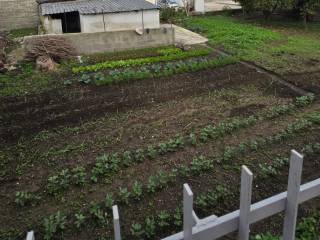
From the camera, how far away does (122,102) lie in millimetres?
8086

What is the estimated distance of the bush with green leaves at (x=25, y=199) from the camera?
466 cm

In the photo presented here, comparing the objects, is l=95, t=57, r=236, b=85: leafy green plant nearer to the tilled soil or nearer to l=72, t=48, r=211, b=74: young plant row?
the tilled soil

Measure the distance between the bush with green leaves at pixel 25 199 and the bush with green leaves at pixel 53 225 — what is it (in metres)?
0.50

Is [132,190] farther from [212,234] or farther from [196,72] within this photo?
[196,72]

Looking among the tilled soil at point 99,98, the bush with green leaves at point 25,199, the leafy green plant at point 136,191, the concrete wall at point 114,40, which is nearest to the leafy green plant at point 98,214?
the leafy green plant at point 136,191

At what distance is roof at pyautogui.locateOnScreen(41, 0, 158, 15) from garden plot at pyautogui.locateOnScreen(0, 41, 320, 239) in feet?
15.9

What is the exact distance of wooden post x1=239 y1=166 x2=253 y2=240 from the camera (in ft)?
6.14

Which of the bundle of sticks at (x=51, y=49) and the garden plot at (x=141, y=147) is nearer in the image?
the garden plot at (x=141, y=147)

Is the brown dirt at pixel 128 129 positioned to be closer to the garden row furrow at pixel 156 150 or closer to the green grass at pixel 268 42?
the garden row furrow at pixel 156 150

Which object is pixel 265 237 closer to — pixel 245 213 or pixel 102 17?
pixel 245 213

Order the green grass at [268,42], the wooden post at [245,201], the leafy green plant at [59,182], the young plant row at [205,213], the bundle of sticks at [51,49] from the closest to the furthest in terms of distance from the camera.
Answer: the wooden post at [245,201], the young plant row at [205,213], the leafy green plant at [59,182], the green grass at [268,42], the bundle of sticks at [51,49]

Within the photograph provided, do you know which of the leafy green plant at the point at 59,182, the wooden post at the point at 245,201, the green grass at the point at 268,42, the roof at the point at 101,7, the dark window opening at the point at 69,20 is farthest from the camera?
the dark window opening at the point at 69,20

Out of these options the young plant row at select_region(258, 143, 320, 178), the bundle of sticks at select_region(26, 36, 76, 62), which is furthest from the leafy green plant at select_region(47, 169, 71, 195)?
the bundle of sticks at select_region(26, 36, 76, 62)

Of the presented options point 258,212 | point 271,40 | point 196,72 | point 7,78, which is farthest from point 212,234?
point 271,40
